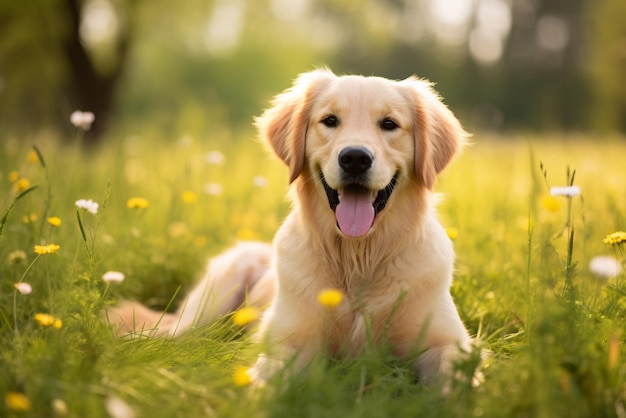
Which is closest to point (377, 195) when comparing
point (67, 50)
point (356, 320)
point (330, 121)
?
point (330, 121)

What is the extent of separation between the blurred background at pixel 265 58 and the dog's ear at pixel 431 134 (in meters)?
1.14

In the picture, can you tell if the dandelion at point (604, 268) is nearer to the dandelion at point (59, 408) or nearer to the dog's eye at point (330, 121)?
the dog's eye at point (330, 121)

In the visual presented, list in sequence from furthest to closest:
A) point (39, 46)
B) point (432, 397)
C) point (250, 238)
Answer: point (39, 46) → point (250, 238) → point (432, 397)

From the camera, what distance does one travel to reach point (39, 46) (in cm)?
1145

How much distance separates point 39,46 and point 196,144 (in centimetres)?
590

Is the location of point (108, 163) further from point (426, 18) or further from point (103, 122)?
point (426, 18)

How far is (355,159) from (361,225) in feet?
1.05

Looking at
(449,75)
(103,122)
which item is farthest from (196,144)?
(449,75)

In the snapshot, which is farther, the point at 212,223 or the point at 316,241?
the point at 212,223

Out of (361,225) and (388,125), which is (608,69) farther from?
(361,225)

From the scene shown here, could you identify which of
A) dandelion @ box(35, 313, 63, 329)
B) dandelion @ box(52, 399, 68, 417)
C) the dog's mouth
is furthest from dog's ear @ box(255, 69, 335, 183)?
dandelion @ box(52, 399, 68, 417)

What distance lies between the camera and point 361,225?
2918 millimetres

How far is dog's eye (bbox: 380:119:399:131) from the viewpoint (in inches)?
119

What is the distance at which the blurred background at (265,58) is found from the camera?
36.2 feet
